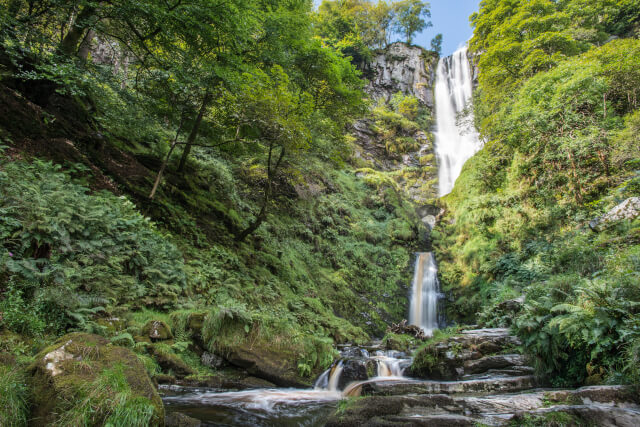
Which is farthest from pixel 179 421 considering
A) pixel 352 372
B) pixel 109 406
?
pixel 352 372

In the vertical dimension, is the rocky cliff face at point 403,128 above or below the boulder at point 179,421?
above

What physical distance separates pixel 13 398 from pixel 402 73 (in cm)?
4269

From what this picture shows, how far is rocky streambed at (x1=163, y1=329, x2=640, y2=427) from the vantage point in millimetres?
3240

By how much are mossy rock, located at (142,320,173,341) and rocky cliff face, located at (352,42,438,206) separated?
22.1m

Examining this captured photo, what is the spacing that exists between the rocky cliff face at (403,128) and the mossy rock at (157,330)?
22.1 metres

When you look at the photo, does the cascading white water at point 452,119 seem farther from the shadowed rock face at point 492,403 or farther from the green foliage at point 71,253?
the green foliage at point 71,253

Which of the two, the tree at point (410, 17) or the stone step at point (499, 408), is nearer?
the stone step at point (499, 408)

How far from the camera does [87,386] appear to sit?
2.46 metres

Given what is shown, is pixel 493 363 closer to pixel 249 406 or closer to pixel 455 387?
pixel 455 387

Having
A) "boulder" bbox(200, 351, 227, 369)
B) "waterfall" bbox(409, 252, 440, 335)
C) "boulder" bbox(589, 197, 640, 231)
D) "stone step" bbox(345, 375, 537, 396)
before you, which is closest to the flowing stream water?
"stone step" bbox(345, 375, 537, 396)

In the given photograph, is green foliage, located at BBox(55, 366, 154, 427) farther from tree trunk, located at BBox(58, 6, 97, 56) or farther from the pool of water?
tree trunk, located at BBox(58, 6, 97, 56)

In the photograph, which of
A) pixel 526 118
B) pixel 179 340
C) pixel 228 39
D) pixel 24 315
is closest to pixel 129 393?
pixel 24 315

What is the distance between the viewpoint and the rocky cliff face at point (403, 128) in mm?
27219

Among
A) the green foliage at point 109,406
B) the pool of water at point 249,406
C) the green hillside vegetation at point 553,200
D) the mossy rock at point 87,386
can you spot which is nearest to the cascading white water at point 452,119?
the green hillside vegetation at point 553,200
